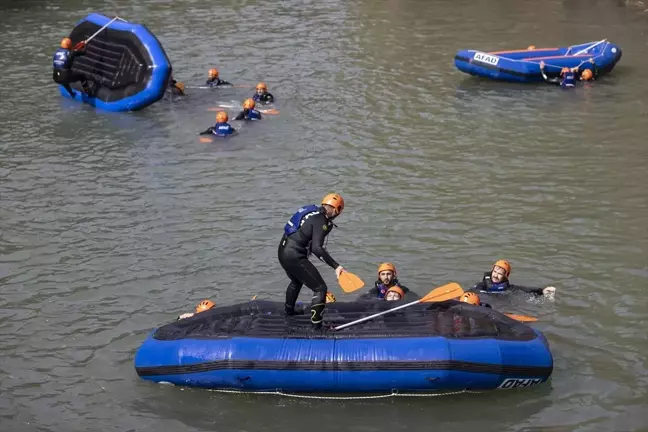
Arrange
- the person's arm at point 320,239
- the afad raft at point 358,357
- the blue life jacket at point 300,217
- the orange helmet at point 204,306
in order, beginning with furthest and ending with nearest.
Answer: the orange helmet at point 204,306 → the blue life jacket at point 300,217 → the person's arm at point 320,239 → the afad raft at point 358,357

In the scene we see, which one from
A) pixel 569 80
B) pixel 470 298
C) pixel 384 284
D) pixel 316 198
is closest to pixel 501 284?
pixel 470 298

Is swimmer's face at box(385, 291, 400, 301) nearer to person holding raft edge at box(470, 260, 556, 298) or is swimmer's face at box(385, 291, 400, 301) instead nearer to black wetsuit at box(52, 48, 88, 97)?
person holding raft edge at box(470, 260, 556, 298)

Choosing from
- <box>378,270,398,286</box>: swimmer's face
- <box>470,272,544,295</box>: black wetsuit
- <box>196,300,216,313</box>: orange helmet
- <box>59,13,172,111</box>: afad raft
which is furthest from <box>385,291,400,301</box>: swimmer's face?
<box>59,13,172,111</box>: afad raft

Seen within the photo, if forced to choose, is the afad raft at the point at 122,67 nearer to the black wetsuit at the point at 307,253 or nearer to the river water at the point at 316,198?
the river water at the point at 316,198

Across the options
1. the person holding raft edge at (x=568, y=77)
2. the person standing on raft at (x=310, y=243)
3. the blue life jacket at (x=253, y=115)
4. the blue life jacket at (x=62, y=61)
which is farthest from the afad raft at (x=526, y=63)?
the person standing on raft at (x=310, y=243)

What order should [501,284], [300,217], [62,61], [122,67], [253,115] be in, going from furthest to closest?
[122,67] → [62,61] → [253,115] → [501,284] → [300,217]

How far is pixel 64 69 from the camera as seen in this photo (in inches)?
992

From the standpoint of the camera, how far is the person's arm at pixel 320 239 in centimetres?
1203

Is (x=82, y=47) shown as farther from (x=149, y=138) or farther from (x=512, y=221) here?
(x=512, y=221)

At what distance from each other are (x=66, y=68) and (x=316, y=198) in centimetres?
1020

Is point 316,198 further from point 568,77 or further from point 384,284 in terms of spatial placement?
point 568,77

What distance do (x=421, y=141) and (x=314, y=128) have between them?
115 inches

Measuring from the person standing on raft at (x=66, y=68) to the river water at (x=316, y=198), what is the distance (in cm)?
71

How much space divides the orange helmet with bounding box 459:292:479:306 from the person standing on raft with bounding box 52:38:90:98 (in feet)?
51.0
